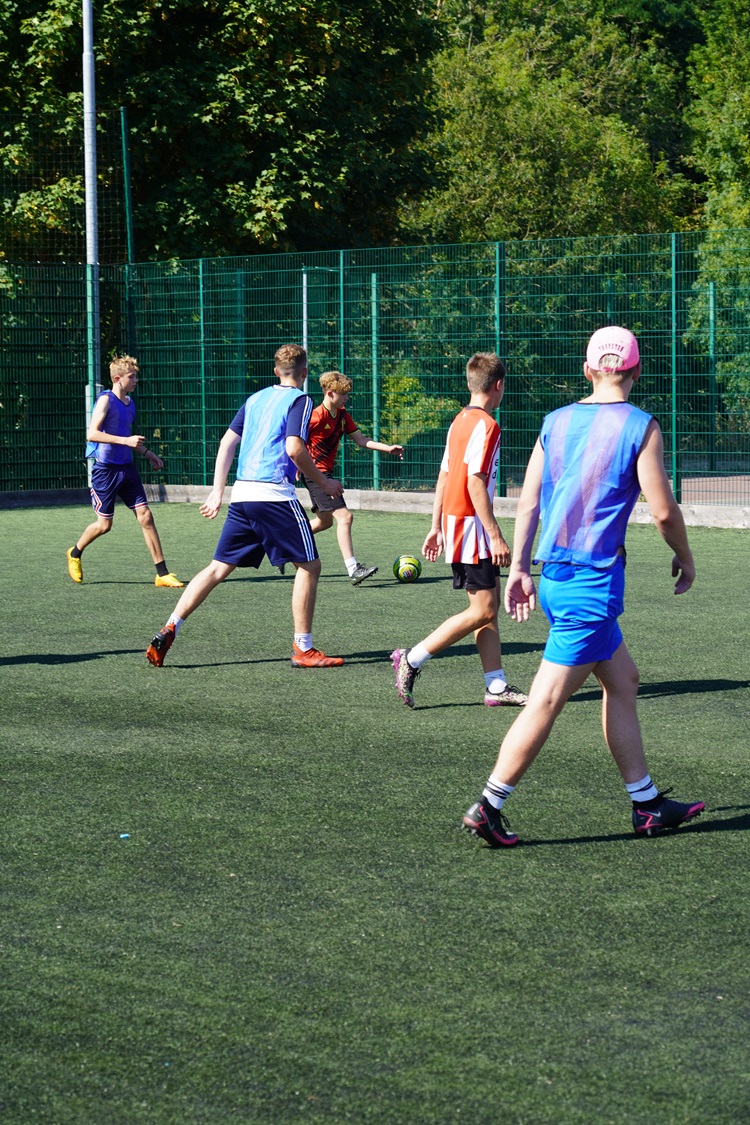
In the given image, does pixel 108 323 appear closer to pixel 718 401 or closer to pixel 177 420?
pixel 177 420

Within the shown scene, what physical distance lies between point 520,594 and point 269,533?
3958 millimetres

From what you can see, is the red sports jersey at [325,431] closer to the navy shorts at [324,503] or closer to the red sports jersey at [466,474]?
Result: the navy shorts at [324,503]

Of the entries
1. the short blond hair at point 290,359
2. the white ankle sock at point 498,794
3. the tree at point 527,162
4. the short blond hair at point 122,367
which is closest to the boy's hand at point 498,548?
the short blond hair at point 290,359

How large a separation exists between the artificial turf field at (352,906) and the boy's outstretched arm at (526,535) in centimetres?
88

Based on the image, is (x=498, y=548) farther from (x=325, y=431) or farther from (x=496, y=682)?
(x=325, y=431)

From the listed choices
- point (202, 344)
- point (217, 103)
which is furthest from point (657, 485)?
point (217, 103)

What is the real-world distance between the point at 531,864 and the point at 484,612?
277 centimetres

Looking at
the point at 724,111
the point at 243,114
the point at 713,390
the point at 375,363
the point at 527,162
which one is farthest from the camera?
the point at 527,162

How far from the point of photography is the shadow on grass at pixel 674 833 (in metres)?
5.39

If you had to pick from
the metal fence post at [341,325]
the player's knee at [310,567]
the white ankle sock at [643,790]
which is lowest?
the white ankle sock at [643,790]

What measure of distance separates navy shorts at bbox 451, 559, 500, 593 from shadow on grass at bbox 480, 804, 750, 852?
227 cm

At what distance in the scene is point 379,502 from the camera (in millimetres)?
19969

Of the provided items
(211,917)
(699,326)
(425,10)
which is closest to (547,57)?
(425,10)

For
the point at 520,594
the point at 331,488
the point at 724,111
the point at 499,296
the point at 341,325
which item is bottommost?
the point at 520,594
